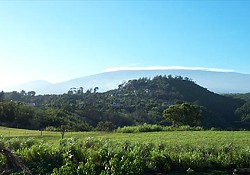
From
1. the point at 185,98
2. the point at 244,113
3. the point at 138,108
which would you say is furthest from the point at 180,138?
the point at 185,98

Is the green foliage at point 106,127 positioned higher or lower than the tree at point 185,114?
lower

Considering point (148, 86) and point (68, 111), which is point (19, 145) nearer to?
point (68, 111)

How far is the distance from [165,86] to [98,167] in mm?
72340

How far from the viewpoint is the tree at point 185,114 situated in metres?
34.1

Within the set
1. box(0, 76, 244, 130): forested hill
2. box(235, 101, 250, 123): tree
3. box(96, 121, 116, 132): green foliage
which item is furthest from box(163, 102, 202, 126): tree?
box(235, 101, 250, 123): tree

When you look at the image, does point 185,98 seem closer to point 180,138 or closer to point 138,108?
point 138,108

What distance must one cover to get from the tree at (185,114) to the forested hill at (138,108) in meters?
5.25

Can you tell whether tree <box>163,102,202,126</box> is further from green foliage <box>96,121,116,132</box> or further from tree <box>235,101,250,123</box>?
tree <box>235,101,250,123</box>

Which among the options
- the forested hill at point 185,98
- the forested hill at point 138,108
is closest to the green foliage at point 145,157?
the forested hill at point 138,108

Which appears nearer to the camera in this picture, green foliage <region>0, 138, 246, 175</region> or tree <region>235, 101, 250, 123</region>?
green foliage <region>0, 138, 246, 175</region>

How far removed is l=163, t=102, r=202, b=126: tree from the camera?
Answer: 34125 millimetres

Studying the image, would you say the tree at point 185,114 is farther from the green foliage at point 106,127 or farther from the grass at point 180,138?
the grass at point 180,138

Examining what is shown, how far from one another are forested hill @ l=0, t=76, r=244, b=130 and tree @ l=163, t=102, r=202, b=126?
5251mm

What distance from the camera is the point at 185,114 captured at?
113ft
